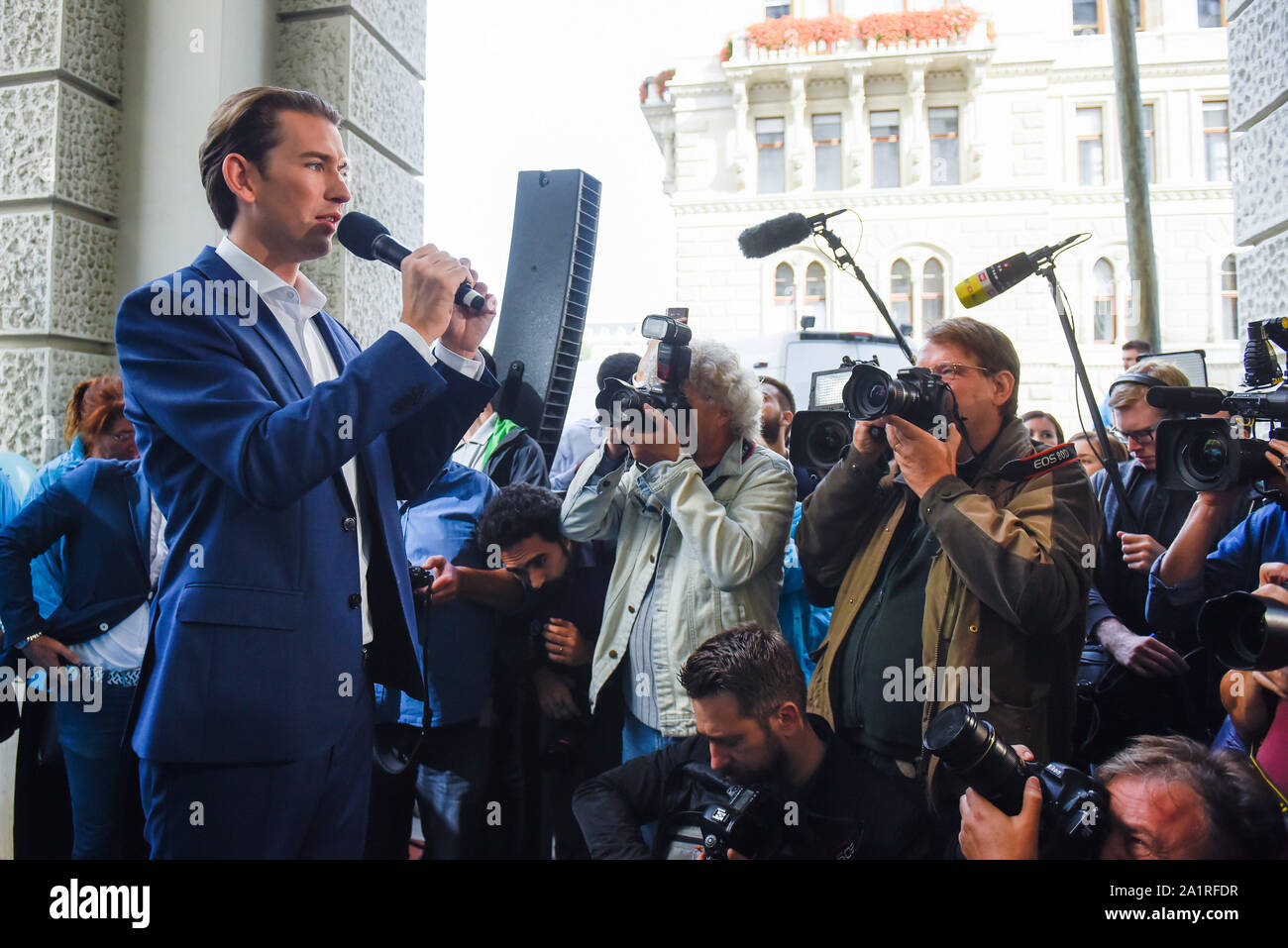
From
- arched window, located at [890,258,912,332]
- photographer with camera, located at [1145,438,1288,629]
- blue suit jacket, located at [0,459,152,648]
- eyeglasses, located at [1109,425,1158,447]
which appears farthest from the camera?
arched window, located at [890,258,912,332]

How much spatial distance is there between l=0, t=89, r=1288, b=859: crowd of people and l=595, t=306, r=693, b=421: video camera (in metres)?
0.04

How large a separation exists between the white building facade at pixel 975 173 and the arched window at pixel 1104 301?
0.08 feet

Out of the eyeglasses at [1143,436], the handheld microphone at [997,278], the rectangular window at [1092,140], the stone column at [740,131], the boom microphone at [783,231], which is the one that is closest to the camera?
the handheld microphone at [997,278]

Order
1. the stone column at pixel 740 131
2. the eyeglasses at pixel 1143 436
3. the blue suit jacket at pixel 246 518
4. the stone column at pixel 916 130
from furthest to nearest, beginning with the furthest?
the stone column at pixel 740 131 → the stone column at pixel 916 130 → the eyeglasses at pixel 1143 436 → the blue suit jacket at pixel 246 518

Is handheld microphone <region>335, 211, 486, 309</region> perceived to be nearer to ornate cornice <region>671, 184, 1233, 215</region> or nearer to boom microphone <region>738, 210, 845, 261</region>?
boom microphone <region>738, 210, 845, 261</region>

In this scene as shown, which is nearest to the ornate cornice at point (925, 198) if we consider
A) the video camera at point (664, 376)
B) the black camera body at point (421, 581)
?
the video camera at point (664, 376)

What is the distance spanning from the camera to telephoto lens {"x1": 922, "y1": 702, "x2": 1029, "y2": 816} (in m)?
1.36

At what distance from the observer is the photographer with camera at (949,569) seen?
1.83m

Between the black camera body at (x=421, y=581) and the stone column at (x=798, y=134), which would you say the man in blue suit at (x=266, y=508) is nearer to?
the black camera body at (x=421, y=581)

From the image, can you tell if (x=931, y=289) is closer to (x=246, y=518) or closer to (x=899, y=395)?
(x=899, y=395)

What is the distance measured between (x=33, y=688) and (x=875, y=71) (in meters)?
18.7

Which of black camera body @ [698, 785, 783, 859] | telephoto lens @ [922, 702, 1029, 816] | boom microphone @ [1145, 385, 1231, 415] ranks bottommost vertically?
black camera body @ [698, 785, 783, 859]

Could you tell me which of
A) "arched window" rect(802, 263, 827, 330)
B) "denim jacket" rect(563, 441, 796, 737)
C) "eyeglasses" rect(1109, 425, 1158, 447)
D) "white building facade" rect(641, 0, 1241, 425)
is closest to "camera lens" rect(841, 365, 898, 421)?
"denim jacket" rect(563, 441, 796, 737)
